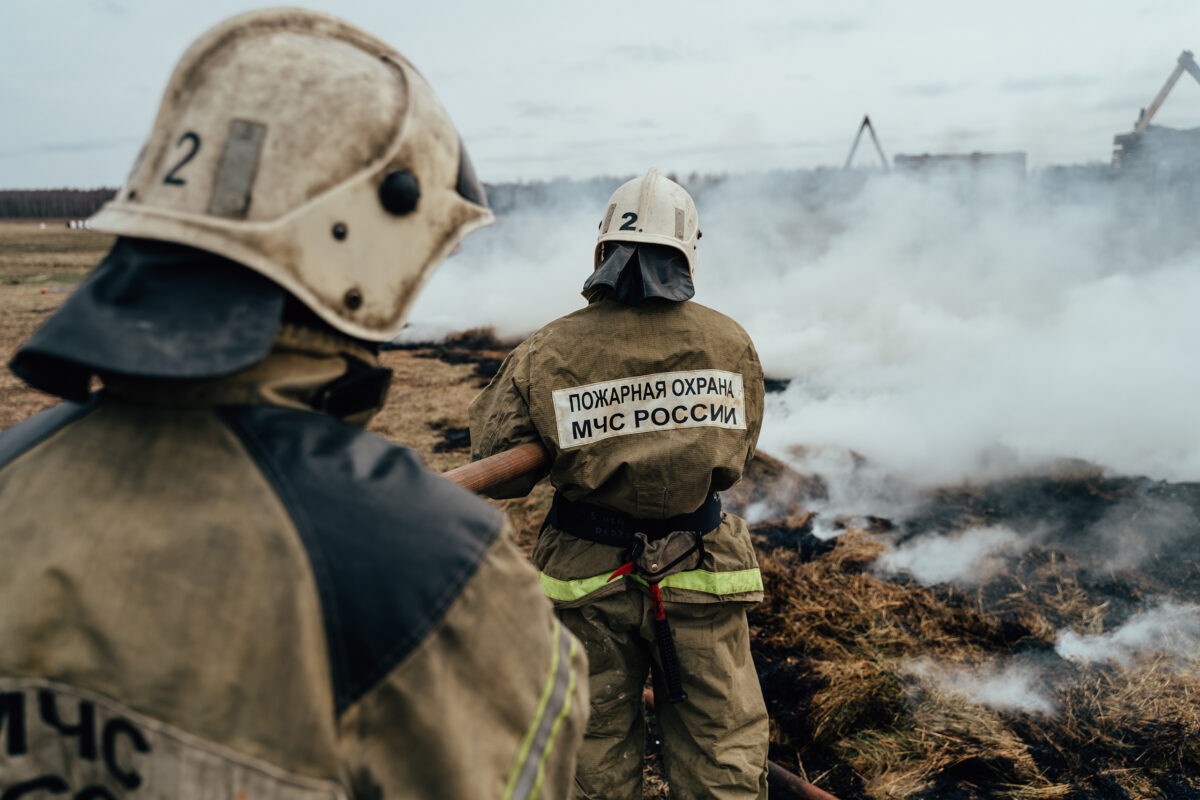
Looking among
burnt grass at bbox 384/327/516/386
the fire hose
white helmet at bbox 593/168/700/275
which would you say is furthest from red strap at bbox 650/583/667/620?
burnt grass at bbox 384/327/516/386

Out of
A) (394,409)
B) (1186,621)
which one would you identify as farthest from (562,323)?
(394,409)

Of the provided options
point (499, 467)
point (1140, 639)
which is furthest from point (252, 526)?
point (1140, 639)

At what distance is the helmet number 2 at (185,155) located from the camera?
107 cm

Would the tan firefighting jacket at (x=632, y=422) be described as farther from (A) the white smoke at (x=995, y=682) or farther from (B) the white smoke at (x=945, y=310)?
(B) the white smoke at (x=945, y=310)

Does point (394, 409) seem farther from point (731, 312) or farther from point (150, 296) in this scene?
point (150, 296)

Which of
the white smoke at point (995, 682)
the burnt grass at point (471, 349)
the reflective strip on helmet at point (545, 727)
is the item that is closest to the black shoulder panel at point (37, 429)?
the reflective strip on helmet at point (545, 727)

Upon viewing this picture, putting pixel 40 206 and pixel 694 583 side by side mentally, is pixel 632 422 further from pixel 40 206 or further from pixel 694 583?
pixel 40 206

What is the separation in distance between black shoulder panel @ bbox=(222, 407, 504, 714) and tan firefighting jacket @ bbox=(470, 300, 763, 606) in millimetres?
1367

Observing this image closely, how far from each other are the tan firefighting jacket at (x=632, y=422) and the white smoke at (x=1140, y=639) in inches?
110

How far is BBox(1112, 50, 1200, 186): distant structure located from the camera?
50.2 feet

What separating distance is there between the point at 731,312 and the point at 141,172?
13.4 m

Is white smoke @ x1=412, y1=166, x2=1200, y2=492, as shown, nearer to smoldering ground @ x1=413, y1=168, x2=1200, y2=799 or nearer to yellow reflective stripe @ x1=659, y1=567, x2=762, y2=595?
smoldering ground @ x1=413, y1=168, x2=1200, y2=799

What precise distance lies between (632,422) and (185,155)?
164 cm

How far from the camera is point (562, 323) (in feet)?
8.55
